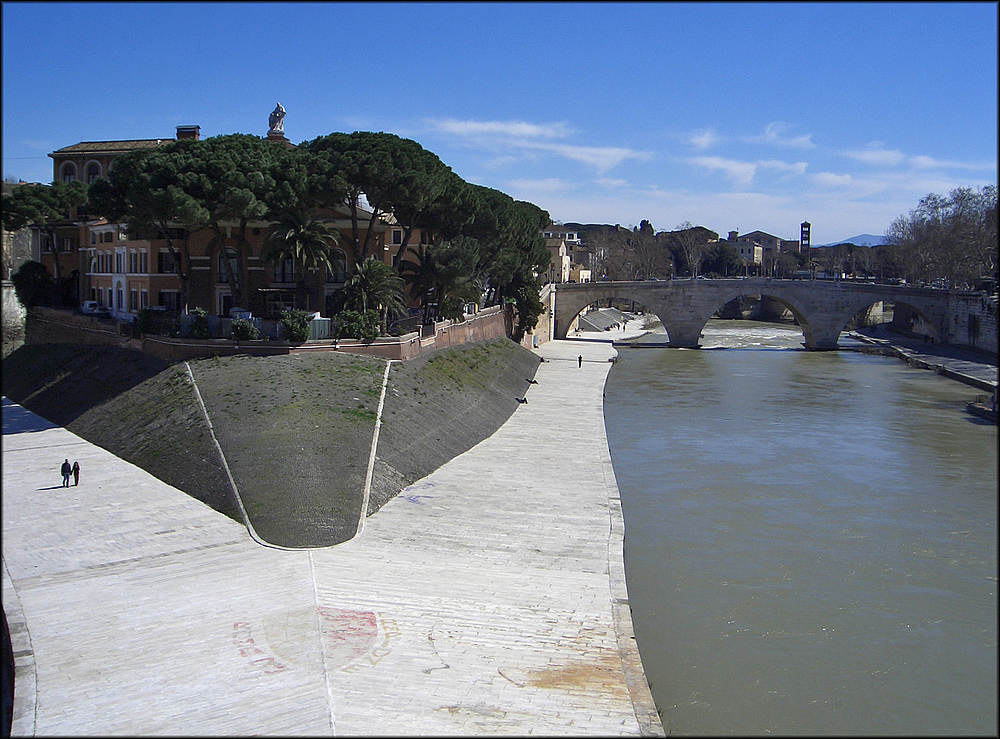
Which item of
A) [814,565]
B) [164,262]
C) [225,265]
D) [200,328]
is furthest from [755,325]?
[814,565]

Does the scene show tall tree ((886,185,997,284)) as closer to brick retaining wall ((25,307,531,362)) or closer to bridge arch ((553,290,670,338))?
bridge arch ((553,290,670,338))

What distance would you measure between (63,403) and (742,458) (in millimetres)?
33540

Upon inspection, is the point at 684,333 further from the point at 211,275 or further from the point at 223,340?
the point at 223,340

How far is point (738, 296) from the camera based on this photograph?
9081cm

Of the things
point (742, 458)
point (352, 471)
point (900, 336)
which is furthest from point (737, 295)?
point (352, 471)

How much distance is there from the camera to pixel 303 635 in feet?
64.0

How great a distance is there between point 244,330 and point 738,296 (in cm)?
6155

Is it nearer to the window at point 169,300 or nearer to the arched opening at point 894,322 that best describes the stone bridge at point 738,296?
the arched opening at point 894,322

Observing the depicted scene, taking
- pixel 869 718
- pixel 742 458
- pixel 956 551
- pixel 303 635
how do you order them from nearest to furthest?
pixel 869 718, pixel 303 635, pixel 956 551, pixel 742 458

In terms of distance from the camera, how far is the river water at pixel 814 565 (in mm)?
18266

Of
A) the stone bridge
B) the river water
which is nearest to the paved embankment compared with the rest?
the river water

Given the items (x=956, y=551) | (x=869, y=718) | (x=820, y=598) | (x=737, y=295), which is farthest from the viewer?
(x=737, y=295)

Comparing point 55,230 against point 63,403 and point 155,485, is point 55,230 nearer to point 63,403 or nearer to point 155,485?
point 63,403

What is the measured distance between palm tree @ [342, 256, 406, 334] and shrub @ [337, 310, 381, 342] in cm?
143
